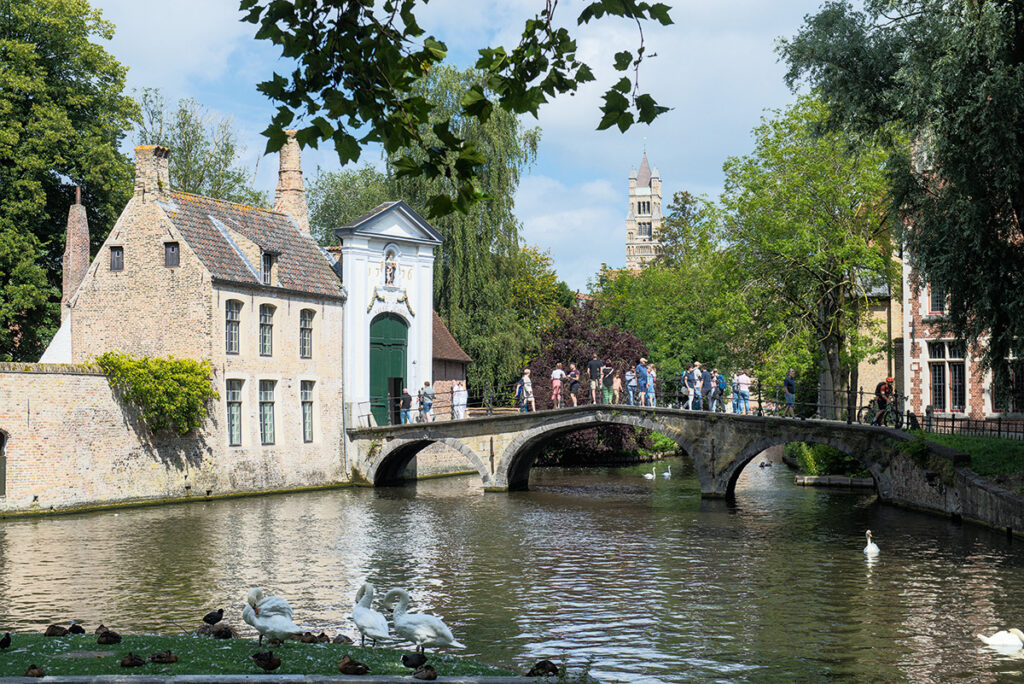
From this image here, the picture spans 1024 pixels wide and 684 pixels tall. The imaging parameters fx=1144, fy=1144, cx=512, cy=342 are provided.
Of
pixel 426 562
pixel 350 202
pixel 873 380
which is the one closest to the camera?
pixel 426 562

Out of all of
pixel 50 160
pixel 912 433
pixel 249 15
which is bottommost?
pixel 912 433

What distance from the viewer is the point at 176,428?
29766mm

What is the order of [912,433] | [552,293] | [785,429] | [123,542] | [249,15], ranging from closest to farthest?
[249,15]
[123,542]
[912,433]
[785,429]
[552,293]

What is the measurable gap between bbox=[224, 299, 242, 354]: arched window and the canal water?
4738 mm

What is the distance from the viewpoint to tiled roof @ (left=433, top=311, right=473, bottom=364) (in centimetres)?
4033

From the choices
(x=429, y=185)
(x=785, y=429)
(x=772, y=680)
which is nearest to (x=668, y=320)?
(x=429, y=185)

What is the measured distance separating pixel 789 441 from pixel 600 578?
503 inches

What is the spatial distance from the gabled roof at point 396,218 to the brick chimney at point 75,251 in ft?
23.8

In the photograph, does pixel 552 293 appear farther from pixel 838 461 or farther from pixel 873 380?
pixel 838 461

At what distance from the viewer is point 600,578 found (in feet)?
57.1

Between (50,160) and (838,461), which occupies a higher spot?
(50,160)

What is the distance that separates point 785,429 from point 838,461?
646cm

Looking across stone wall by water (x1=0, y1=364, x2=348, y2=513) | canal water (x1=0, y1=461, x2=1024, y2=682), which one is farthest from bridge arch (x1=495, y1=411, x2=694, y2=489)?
stone wall by water (x1=0, y1=364, x2=348, y2=513)

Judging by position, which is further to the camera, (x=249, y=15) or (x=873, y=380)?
(x=873, y=380)
